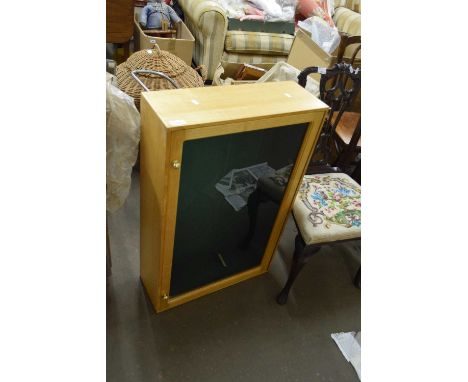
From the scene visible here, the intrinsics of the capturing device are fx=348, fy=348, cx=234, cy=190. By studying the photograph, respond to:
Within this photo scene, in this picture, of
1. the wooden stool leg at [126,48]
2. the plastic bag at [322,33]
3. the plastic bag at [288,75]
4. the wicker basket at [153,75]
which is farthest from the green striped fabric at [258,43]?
the plastic bag at [288,75]

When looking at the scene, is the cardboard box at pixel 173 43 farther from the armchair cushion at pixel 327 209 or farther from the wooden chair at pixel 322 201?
the armchair cushion at pixel 327 209

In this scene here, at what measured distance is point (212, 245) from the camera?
133cm

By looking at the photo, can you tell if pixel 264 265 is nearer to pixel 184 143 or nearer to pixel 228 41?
pixel 184 143

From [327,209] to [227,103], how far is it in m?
0.66

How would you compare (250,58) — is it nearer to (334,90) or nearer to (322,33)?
(322,33)

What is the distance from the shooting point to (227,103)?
3.26 ft

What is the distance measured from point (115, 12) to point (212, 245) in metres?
2.02

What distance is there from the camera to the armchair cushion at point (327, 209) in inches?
52.5

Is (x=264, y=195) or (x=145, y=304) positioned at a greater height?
(x=264, y=195)

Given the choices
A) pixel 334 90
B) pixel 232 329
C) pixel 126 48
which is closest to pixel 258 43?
pixel 126 48

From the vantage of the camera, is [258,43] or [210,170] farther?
[258,43]

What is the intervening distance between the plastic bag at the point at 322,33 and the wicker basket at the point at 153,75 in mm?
1192
